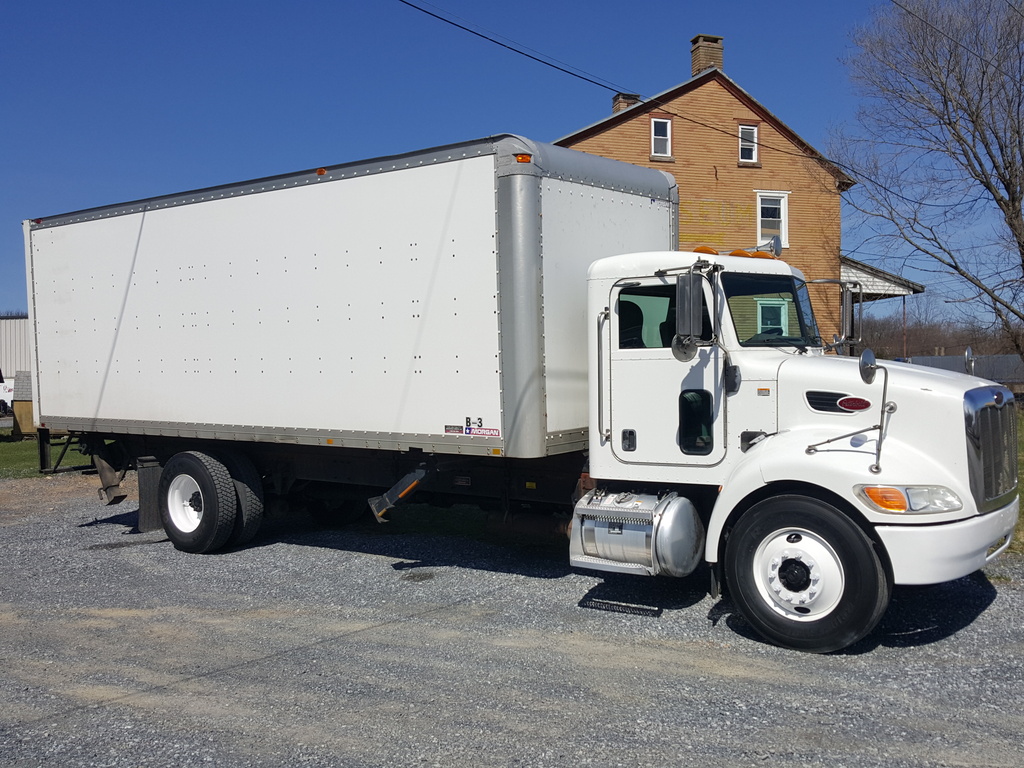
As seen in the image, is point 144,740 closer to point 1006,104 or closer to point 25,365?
point 1006,104

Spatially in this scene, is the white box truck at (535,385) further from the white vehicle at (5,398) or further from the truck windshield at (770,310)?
the white vehicle at (5,398)

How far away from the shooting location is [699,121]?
2773 cm

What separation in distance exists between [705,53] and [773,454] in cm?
2549

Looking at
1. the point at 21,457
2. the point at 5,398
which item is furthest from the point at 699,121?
the point at 5,398

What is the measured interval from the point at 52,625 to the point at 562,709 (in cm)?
436

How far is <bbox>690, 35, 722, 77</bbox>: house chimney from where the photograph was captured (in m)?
28.6

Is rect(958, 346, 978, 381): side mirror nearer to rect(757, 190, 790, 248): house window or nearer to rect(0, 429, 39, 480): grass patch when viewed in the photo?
rect(0, 429, 39, 480): grass patch

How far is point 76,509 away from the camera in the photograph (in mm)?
12852

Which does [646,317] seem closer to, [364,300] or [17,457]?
[364,300]

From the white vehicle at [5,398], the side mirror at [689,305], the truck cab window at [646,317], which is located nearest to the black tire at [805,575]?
the side mirror at [689,305]

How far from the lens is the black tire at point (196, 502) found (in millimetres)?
9164

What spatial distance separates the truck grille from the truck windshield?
50.6 inches

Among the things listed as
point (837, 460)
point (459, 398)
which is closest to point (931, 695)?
point (837, 460)

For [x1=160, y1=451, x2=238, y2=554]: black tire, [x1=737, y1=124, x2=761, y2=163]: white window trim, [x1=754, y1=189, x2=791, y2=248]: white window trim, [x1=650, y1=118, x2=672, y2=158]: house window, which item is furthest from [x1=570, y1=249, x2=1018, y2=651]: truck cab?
[x1=737, y1=124, x2=761, y2=163]: white window trim
